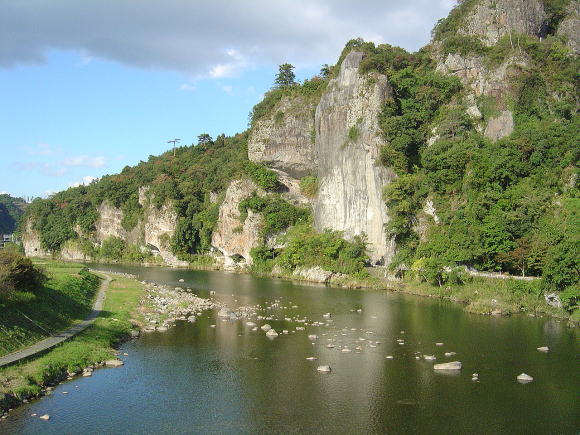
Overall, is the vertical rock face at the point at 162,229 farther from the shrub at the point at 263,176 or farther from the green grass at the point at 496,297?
the green grass at the point at 496,297

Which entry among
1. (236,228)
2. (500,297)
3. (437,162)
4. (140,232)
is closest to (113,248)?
(140,232)

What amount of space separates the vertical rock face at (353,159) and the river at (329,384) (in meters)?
25.2

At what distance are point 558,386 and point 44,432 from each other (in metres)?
20.3

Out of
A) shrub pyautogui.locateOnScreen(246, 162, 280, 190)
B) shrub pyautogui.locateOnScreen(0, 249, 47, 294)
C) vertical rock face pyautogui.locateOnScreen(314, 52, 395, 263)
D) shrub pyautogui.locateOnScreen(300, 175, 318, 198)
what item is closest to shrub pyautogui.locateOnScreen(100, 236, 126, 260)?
shrub pyautogui.locateOnScreen(246, 162, 280, 190)

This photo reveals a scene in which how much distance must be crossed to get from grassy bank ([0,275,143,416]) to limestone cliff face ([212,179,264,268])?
119 feet

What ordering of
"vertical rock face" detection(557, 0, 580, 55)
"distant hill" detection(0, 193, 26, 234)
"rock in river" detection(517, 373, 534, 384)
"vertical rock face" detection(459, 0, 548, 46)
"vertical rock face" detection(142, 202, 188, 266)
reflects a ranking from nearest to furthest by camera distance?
"rock in river" detection(517, 373, 534, 384) < "vertical rock face" detection(557, 0, 580, 55) < "vertical rock face" detection(459, 0, 548, 46) < "vertical rock face" detection(142, 202, 188, 266) < "distant hill" detection(0, 193, 26, 234)

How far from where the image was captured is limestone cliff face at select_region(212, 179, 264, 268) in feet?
237

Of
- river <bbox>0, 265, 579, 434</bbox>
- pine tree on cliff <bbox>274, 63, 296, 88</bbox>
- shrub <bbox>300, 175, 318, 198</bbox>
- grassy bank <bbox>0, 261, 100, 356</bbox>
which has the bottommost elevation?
river <bbox>0, 265, 579, 434</bbox>

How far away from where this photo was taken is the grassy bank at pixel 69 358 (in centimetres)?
1931

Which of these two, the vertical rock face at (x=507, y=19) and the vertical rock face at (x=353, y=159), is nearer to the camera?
the vertical rock face at (x=353, y=159)

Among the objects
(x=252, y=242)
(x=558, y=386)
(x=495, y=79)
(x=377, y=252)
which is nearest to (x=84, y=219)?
(x=252, y=242)

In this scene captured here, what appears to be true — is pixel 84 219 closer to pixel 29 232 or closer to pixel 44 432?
pixel 29 232

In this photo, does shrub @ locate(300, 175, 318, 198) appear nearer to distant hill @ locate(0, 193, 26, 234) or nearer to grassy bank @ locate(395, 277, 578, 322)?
grassy bank @ locate(395, 277, 578, 322)

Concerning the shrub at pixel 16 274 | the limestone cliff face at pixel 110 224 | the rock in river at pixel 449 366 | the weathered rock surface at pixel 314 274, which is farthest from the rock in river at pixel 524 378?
the limestone cliff face at pixel 110 224
